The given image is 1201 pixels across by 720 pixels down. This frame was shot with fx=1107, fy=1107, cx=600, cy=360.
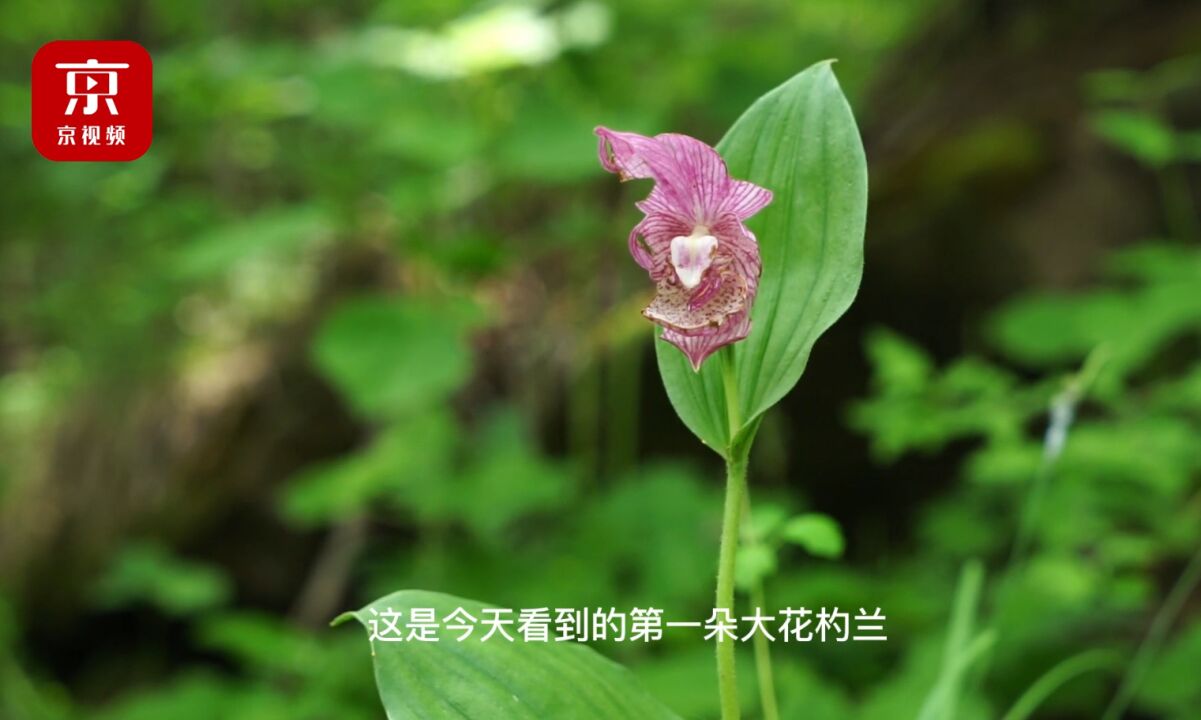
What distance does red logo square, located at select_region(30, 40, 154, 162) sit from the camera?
2346 millimetres

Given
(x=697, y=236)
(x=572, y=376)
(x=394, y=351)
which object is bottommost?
(x=697, y=236)

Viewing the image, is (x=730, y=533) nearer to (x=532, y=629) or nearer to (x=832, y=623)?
(x=532, y=629)

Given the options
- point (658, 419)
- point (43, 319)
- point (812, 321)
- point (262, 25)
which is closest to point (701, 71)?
point (658, 419)

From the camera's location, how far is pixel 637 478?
9.02ft

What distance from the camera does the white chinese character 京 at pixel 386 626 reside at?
2.60 ft

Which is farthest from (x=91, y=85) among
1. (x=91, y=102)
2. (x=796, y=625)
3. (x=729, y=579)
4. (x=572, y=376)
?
(x=729, y=579)

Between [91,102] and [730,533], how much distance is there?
6.77ft

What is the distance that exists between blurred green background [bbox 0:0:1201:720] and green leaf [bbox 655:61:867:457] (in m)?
0.24

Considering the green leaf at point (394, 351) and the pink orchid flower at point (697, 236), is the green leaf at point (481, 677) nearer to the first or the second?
the pink orchid flower at point (697, 236)

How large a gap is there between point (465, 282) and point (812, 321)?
1.75 meters

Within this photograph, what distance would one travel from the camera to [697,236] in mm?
817

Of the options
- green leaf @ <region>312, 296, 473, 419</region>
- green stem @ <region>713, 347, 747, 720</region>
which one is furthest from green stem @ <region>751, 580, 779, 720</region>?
green leaf @ <region>312, 296, 473, 419</region>

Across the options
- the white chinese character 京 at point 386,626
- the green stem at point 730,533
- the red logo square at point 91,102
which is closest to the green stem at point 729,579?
the green stem at point 730,533

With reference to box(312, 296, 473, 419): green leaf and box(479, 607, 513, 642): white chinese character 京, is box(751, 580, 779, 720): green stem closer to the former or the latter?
box(479, 607, 513, 642): white chinese character 京
